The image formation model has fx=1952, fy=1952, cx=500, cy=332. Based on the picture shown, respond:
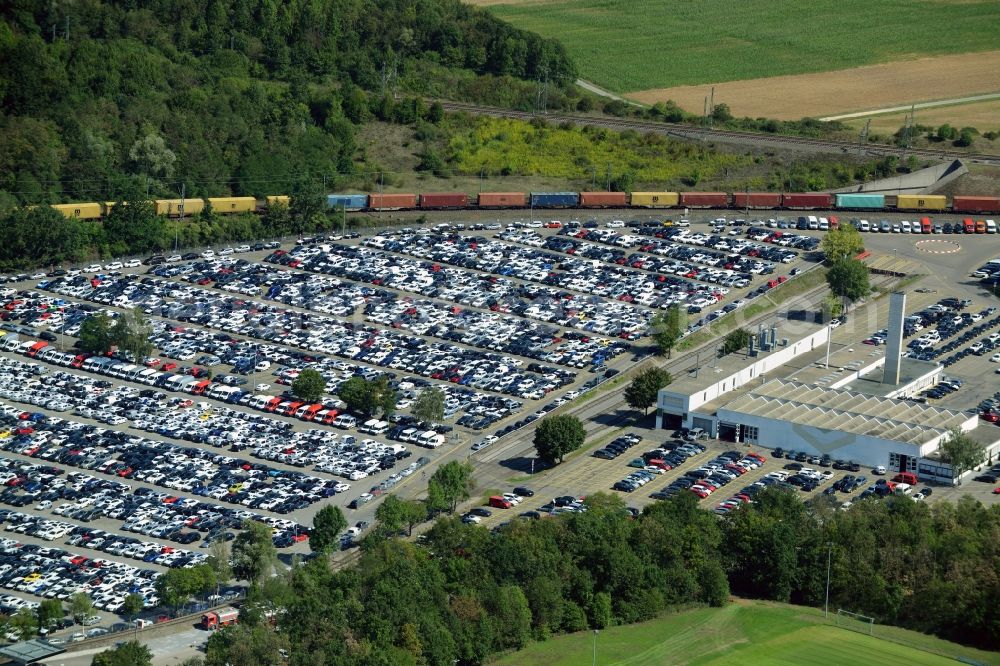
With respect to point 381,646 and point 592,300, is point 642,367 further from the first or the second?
point 381,646

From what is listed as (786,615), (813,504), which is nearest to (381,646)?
(786,615)

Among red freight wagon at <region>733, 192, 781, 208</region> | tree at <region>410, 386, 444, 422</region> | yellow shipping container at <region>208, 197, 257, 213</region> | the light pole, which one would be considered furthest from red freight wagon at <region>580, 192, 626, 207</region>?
the light pole

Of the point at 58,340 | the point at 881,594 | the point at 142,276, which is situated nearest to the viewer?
the point at 881,594

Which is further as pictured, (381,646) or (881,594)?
(881,594)

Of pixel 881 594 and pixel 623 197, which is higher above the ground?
pixel 623 197

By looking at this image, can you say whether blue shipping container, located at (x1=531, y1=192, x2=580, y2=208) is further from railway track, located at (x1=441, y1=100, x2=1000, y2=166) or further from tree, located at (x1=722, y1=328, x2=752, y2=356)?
tree, located at (x1=722, y1=328, x2=752, y2=356)

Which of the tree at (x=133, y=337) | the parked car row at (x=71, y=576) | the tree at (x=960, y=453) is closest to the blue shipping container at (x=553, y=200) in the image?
the tree at (x=133, y=337)
